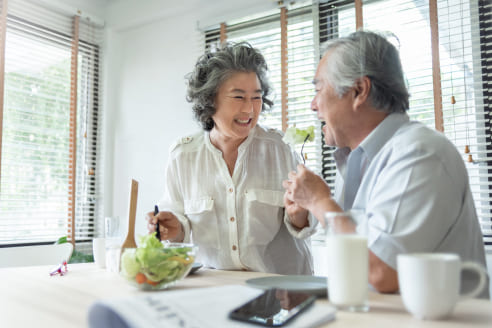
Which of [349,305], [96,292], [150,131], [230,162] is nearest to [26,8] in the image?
[150,131]

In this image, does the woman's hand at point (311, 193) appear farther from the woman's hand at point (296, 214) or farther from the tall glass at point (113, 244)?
the tall glass at point (113, 244)

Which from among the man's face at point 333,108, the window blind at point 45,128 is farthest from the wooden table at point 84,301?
the window blind at point 45,128

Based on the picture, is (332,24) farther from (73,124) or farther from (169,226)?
(73,124)

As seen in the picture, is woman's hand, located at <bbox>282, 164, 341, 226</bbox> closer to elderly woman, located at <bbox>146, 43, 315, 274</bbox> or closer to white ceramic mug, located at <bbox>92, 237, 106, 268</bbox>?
elderly woman, located at <bbox>146, 43, 315, 274</bbox>

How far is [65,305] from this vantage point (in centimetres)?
92

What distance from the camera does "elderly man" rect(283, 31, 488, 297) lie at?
94cm

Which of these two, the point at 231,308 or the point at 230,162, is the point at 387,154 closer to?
the point at 231,308

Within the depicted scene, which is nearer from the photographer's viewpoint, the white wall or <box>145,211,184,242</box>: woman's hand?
<box>145,211,184,242</box>: woman's hand

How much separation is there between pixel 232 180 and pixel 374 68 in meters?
0.82

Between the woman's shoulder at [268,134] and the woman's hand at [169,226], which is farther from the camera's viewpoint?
the woman's shoulder at [268,134]

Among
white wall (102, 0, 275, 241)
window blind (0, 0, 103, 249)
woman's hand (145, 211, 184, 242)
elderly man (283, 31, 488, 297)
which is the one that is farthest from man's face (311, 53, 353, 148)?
A: window blind (0, 0, 103, 249)

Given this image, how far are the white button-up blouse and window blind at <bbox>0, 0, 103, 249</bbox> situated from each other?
6.31 feet

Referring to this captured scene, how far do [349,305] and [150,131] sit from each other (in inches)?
123

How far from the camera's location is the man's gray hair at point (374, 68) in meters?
1.23
